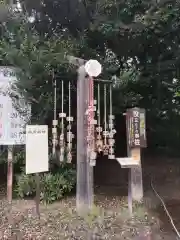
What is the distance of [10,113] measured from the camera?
19.7 feet

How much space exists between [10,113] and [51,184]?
4.64 feet

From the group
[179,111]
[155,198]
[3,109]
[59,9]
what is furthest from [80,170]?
[179,111]

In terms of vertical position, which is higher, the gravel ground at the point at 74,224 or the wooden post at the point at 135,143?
the wooden post at the point at 135,143

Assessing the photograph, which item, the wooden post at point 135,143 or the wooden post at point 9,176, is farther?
the wooden post at point 135,143

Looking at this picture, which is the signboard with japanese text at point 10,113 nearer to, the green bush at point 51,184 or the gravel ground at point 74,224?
the green bush at point 51,184

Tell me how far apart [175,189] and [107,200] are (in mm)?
2212

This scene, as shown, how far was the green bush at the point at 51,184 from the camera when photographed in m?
6.03

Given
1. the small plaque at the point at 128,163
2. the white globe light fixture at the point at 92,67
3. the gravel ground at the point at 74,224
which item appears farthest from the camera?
the small plaque at the point at 128,163

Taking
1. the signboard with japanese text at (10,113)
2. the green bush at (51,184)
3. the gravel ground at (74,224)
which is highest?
the signboard with japanese text at (10,113)

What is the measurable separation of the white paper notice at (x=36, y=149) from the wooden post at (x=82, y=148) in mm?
711

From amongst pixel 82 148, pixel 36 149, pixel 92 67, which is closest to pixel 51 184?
pixel 82 148

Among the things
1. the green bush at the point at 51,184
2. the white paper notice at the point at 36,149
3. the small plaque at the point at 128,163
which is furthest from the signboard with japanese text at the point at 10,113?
the small plaque at the point at 128,163

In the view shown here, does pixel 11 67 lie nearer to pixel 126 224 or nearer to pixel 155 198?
pixel 126 224

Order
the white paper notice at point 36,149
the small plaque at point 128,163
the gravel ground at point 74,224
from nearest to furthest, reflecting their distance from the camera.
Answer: the gravel ground at point 74,224
the white paper notice at point 36,149
the small plaque at point 128,163
